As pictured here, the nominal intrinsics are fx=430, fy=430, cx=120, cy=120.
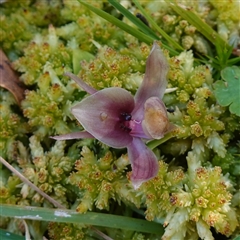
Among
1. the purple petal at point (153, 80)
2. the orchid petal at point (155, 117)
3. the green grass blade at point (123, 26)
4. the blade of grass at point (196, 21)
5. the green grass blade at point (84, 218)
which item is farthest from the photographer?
the blade of grass at point (196, 21)

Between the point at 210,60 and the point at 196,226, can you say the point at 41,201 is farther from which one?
the point at 210,60

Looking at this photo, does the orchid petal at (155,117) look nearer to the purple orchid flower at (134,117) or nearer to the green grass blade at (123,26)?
the purple orchid flower at (134,117)

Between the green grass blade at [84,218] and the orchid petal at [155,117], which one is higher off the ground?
the orchid petal at [155,117]

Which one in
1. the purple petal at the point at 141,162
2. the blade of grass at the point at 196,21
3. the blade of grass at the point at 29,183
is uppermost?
the blade of grass at the point at 196,21

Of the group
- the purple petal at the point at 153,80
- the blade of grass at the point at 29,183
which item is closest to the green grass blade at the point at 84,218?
the blade of grass at the point at 29,183

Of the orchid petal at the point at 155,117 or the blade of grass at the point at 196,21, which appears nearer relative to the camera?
the orchid petal at the point at 155,117

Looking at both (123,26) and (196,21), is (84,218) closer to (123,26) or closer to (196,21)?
(123,26)
